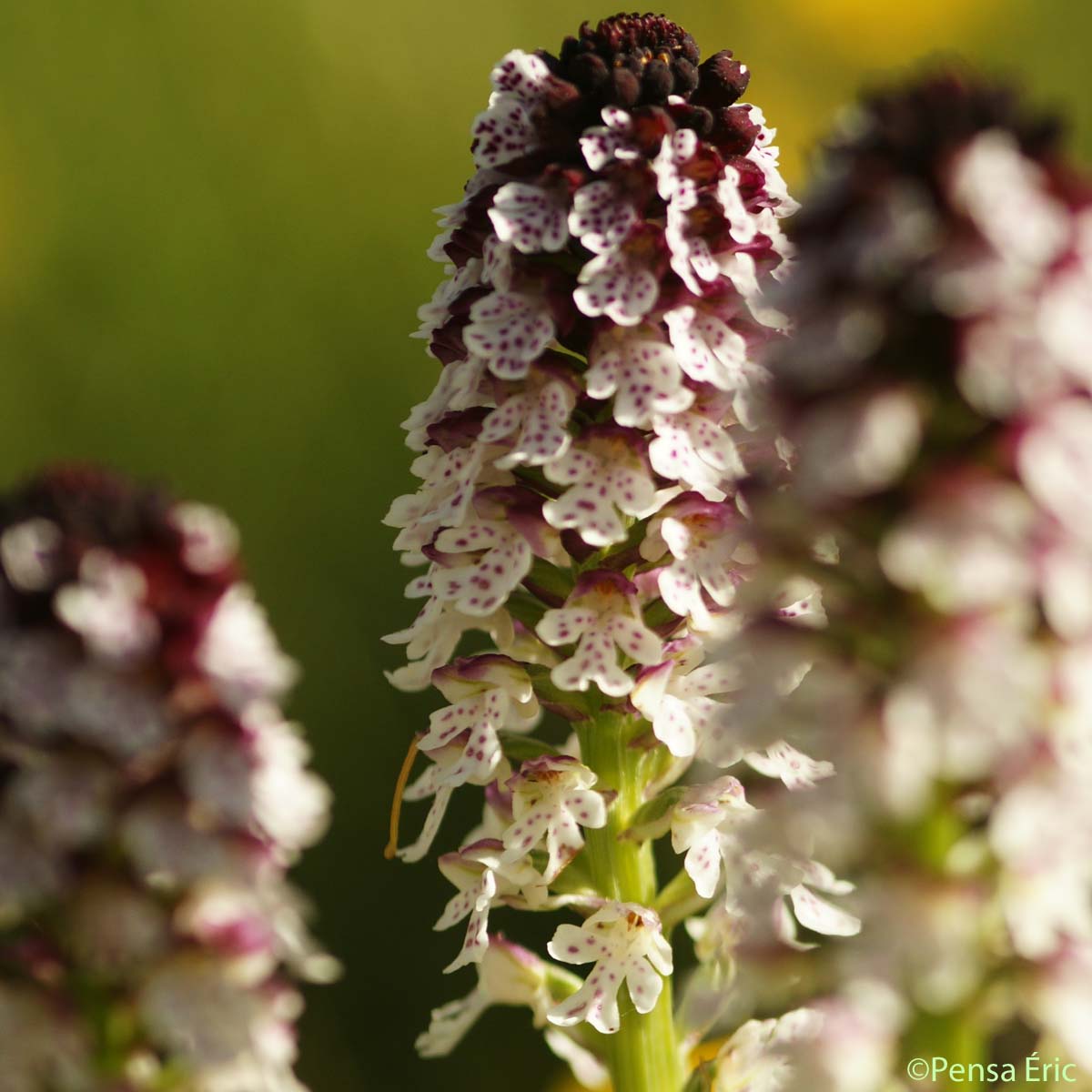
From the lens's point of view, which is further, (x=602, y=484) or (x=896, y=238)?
(x=602, y=484)

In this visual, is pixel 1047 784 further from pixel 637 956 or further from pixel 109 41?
pixel 109 41

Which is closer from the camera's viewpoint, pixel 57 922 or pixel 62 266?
pixel 57 922

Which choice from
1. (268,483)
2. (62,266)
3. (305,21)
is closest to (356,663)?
(268,483)

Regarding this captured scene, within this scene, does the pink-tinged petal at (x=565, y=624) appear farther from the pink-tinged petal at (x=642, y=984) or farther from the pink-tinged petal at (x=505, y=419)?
the pink-tinged petal at (x=642, y=984)

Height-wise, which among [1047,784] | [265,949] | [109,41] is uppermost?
[109,41]

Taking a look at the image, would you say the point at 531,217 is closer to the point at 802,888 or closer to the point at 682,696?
the point at 682,696

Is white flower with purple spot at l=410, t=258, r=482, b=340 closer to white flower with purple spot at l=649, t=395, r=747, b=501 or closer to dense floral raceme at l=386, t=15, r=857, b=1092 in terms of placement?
dense floral raceme at l=386, t=15, r=857, b=1092

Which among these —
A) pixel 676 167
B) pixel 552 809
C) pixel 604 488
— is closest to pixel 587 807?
pixel 552 809
